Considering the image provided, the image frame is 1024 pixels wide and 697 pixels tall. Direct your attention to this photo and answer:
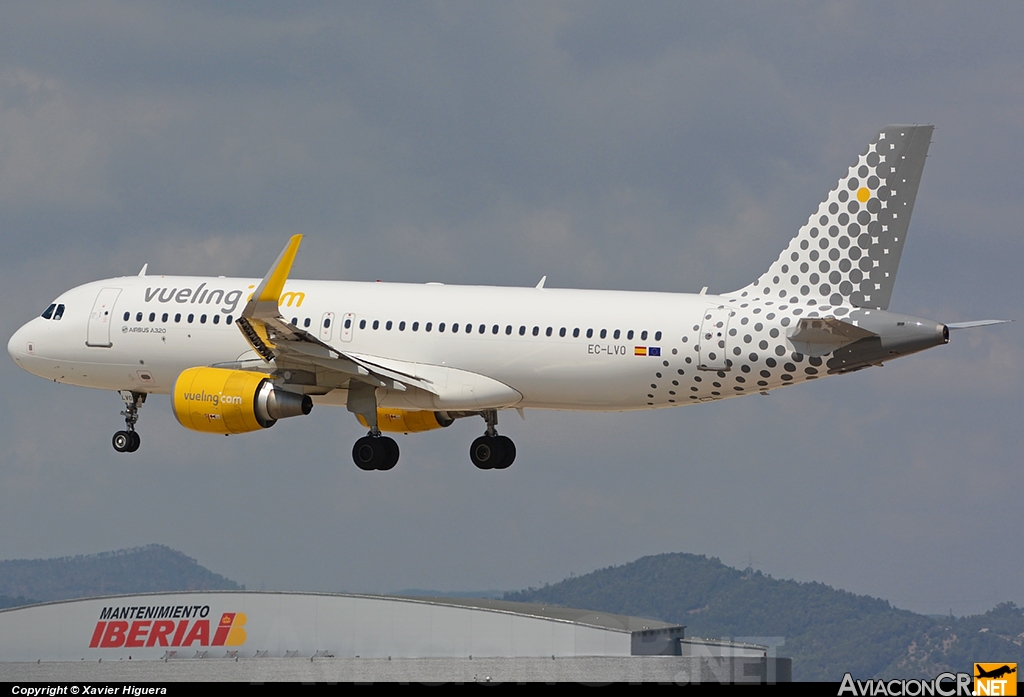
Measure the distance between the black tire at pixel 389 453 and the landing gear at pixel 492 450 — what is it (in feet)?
11.6

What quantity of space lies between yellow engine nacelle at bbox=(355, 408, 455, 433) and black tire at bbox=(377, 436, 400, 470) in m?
3.07

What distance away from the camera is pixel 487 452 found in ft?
182

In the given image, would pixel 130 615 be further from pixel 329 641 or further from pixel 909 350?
pixel 909 350

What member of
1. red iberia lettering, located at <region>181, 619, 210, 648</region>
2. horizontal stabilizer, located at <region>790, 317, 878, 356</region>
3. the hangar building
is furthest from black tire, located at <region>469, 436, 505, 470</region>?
red iberia lettering, located at <region>181, 619, 210, 648</region>

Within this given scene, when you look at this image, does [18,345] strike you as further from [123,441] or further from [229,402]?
[229,402]

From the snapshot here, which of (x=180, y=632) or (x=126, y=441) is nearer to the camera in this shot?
(x=126, y=441)

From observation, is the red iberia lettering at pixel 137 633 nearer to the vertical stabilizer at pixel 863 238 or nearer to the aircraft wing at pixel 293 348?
the aircraft wing at pixel 293 348

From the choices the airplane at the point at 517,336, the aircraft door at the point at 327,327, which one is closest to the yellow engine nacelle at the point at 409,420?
the airplane at the point at 517,336

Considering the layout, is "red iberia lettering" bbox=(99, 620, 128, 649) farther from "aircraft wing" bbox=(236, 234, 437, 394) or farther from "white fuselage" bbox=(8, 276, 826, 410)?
"aircraft wing" bbox=(236, 234, 437, 394)

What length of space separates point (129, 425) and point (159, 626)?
17.4 metres

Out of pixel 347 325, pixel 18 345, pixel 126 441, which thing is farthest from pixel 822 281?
pixel 18 345

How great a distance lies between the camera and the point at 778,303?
4853cm

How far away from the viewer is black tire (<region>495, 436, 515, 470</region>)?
5538cm

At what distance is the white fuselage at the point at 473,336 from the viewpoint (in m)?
48.3
